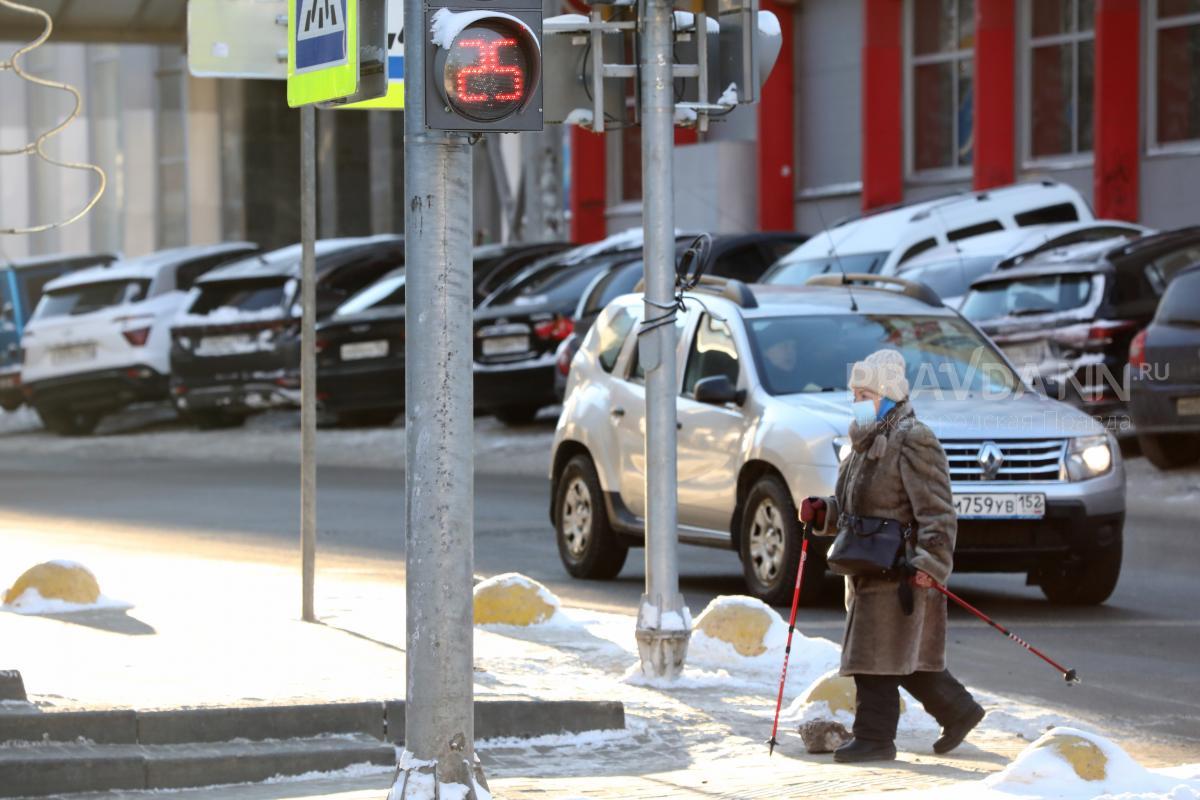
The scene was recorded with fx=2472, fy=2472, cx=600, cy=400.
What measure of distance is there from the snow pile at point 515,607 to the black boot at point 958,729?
3.07 m

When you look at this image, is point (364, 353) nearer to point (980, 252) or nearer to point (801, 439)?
point (980, 252)

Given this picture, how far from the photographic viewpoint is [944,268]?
72.8 feet

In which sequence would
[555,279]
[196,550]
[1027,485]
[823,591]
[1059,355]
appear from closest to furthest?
[1027,485] < [823,591] < [196,550] < [1059,355] < [555,279]

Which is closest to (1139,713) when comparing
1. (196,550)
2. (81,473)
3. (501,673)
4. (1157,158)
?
(501,673)

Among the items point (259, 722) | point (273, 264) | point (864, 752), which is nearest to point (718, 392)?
point (864, 752)

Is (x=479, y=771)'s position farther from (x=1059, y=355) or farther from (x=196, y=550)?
(x=1059, y=355)

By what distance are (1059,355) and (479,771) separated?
12.9 meters

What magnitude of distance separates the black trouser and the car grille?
3430mm

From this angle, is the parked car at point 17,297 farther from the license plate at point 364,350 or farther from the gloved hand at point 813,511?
the gloved hand at point 813,511

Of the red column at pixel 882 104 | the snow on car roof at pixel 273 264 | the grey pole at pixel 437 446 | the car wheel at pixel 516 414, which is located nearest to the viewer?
the grey pole at pixel 437 446

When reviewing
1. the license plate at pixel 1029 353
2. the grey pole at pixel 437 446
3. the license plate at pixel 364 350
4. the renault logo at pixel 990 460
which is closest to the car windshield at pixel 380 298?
the license plate at pixel 364 350

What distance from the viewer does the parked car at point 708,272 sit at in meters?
22.0

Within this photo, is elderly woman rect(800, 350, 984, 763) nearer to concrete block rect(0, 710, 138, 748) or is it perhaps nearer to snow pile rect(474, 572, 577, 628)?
concrete block rect(0, 710, 138, 748)

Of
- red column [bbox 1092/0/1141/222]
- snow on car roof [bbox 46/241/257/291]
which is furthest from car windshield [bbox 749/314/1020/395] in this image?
red column [bbox 1092/0/1141/222]
